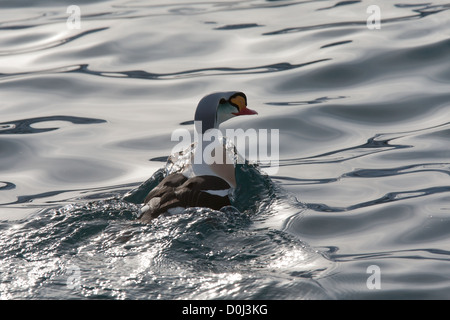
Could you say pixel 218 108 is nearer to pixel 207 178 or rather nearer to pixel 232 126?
pixel 207 178

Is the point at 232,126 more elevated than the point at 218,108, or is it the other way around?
the point at 218,108

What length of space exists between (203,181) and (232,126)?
7.67ft

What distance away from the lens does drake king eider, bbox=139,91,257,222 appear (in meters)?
5.83

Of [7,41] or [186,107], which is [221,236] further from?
[7,41]

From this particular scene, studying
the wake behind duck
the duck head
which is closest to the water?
the wake behind duck

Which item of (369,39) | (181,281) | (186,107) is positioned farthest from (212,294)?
(369,39)

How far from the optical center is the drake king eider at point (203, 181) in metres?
5.83

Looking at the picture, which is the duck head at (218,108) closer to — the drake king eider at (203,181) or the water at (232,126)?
the drake king eider at (203,181)

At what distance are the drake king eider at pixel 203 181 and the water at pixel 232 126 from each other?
0.11 meters

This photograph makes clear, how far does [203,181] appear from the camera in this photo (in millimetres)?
6035

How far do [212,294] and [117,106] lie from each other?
4.49m
